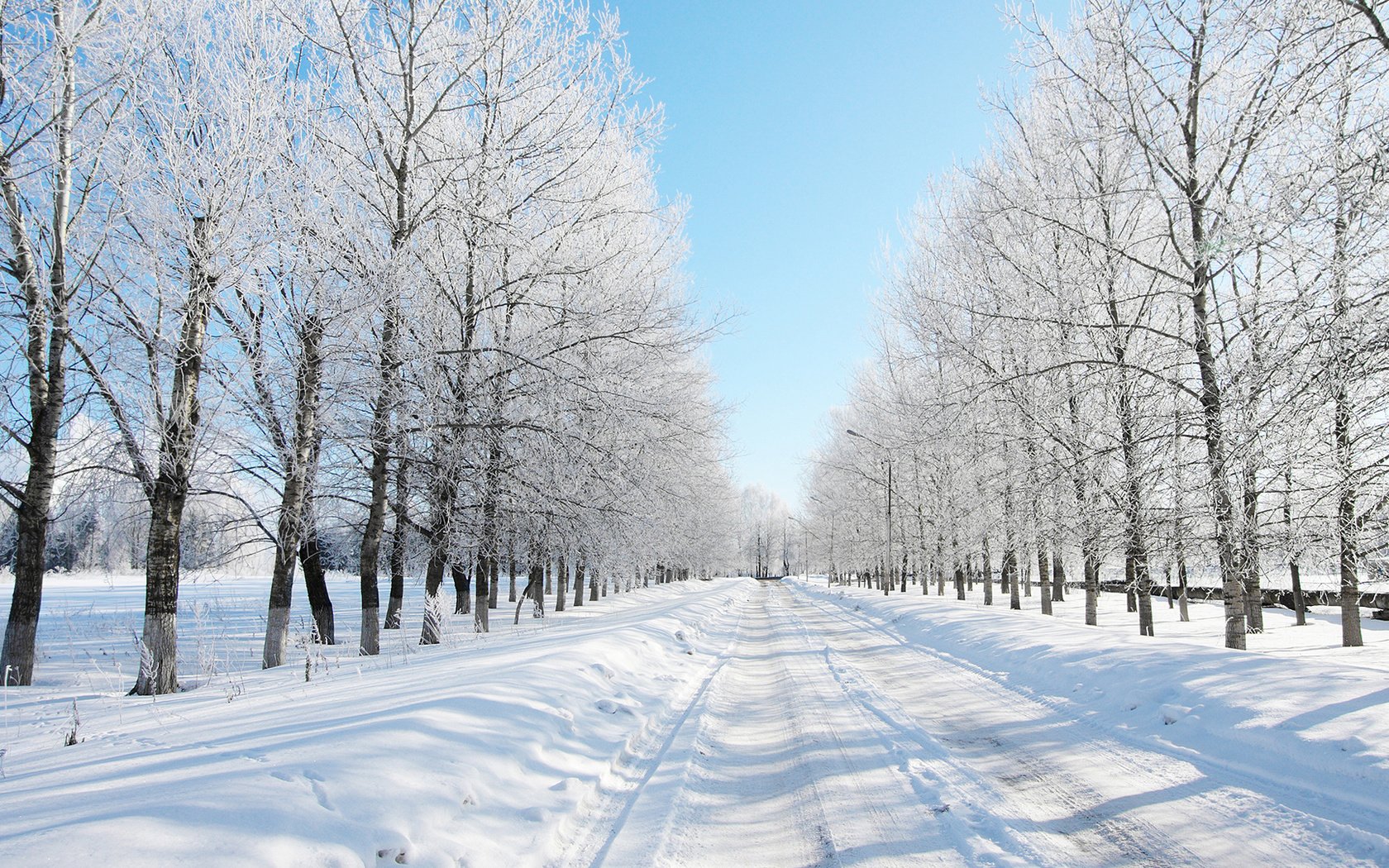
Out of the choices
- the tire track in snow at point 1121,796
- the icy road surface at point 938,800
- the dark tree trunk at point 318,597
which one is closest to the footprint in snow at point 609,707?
the icy road surface at point 938,800

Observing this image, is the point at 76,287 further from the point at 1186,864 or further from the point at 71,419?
the point at 1186,864

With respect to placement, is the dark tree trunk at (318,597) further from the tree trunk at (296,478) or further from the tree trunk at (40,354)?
the tree trunk at (40,354)

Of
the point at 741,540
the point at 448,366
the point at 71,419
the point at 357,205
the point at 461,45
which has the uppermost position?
the point at 461,45

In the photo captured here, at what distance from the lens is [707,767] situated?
5.30 meters

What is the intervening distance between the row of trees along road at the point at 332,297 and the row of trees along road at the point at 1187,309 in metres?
7.17

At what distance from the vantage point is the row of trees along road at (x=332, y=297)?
8930 mm

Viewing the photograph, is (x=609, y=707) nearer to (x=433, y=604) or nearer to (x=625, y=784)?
(x=625, y=784)

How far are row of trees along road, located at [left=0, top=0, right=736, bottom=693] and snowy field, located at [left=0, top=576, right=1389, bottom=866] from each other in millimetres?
3573

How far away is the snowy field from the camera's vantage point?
132 inches

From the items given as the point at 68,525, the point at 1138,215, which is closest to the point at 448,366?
the point at 68,525

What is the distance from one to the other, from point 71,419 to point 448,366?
565cm

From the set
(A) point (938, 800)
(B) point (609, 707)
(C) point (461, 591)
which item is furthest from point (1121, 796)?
(C) point (461, 591)

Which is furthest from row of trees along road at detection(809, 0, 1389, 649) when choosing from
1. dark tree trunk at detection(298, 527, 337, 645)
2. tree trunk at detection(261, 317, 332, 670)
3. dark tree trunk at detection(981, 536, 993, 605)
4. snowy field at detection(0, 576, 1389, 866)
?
dark tree trunk at detection(298, 527, 337, 645)

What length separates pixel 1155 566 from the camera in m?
9.91
